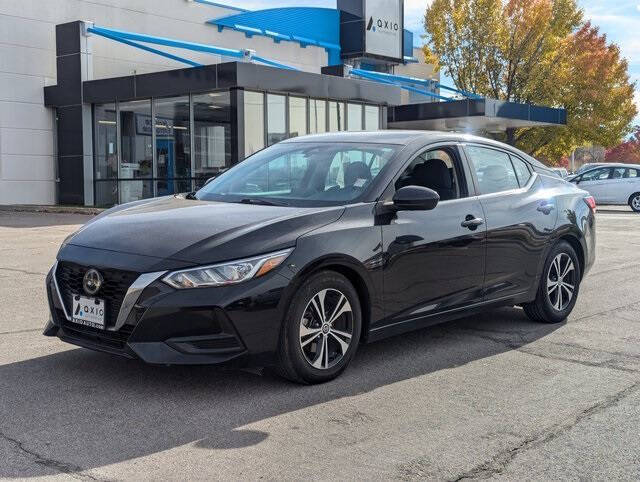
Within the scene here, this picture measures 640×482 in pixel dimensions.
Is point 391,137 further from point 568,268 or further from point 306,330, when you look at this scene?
point 568,268

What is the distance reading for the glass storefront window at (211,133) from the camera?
22.2 m

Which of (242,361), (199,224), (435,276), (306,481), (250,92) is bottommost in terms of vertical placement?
(306,481)

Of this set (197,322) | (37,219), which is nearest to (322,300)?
(197,322)

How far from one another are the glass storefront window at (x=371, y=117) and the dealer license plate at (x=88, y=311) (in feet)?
72.6

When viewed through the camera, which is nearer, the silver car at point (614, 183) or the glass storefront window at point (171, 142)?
the glass storefront window at point (171, 142)

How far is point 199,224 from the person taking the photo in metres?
4.75

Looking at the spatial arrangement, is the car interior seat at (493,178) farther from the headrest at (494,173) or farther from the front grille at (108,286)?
the front grille at (108,286)

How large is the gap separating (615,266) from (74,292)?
26.8 feet

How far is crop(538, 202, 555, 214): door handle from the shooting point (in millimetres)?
6594

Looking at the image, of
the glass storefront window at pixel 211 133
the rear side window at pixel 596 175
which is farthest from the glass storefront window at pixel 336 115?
the rear side window at pixel 596 175

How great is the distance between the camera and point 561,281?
689cm

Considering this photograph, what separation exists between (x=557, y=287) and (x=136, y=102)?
768 inches

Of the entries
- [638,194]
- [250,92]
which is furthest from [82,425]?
[638,194]

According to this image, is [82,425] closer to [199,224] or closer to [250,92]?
[199,224]
